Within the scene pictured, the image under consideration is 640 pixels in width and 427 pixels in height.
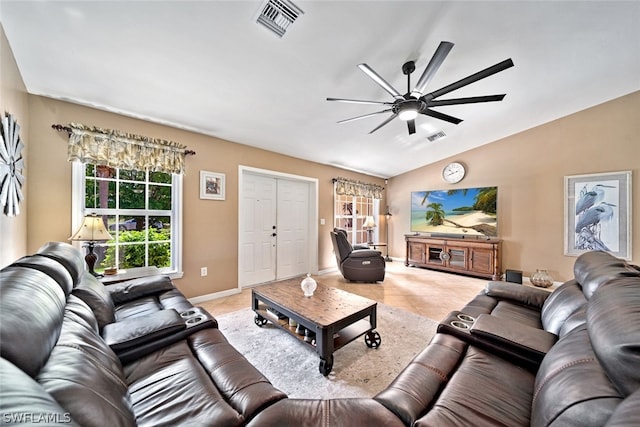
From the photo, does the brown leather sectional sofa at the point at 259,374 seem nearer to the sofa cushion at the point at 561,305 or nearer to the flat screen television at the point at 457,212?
the sofa cushion at the point at 561,305

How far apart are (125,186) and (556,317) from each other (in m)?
4.17

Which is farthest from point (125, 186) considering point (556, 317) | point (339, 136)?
point (556, 317)

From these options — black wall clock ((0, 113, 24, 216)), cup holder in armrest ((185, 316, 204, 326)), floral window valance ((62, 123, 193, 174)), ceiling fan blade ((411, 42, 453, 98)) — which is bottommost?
cup holder in armrest ((185, 316, 204, 326))

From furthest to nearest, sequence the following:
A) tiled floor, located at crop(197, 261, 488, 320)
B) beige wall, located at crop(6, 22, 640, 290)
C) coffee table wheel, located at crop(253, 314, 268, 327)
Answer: tiled floor, located at crop(197, 261, 488, 320) → coffee table wheel, located at crop(253, 314, 268, 327) → beige wall, located at crop(6, 22, 640, 290)

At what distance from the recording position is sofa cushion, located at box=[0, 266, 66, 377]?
63 cm

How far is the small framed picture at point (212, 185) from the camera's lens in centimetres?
333

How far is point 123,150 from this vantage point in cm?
266

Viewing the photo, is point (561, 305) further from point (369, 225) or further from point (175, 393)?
point (369, 225)

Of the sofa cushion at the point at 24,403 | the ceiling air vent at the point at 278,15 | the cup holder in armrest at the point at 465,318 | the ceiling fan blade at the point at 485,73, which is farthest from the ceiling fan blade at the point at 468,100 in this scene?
the sofa cushion at the point at 24,403

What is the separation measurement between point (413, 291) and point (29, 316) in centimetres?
400

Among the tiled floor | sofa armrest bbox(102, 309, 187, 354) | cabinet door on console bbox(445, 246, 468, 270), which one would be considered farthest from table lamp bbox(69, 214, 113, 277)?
cabinet door on console bbox(445, 246, 468, 270)

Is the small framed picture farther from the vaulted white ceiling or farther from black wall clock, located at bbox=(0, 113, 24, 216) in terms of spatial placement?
black wall clock, located at bbox=(0, 113, 24, 216)

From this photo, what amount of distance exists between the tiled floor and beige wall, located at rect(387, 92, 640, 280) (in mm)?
1118

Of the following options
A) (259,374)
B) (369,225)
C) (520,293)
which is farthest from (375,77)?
(369,225)
